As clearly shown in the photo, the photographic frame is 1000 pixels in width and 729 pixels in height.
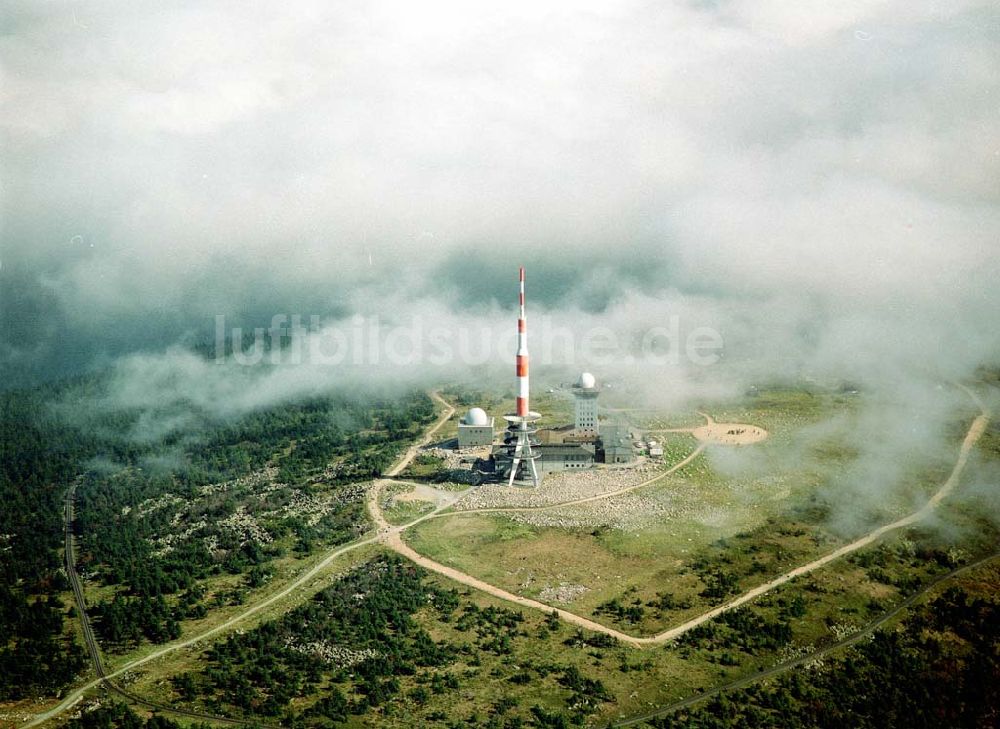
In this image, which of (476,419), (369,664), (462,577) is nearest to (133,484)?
(476,419)

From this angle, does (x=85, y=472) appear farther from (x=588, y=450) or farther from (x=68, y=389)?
(x=588, y=450)

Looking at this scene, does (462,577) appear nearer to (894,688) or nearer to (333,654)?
(333,654)

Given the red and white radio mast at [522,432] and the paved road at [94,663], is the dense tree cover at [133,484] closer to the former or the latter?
the paved road at [94,663]

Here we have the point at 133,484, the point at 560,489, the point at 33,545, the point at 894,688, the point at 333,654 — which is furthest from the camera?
the point at 133,484

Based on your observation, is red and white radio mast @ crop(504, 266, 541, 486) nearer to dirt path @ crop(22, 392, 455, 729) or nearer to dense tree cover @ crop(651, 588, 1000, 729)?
dirt path @ crop(22, 392, 455, 729)

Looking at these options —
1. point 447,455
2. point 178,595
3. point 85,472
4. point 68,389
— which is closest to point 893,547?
point 447,455

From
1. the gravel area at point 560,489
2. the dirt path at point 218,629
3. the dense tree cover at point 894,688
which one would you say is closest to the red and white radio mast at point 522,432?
the gravel area at point 560,489
